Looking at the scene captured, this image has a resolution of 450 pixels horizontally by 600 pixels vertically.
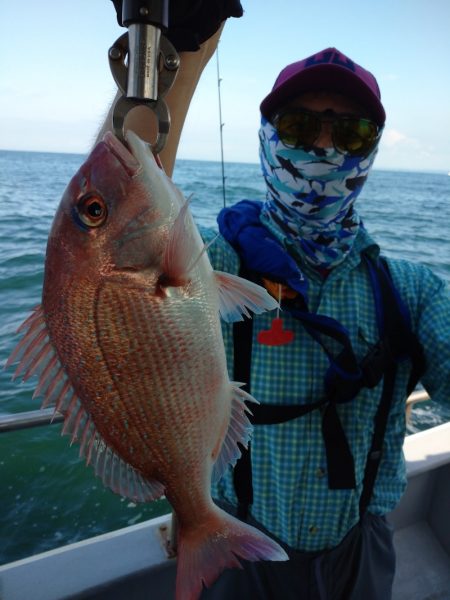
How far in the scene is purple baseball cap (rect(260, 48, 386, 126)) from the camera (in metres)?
1.69

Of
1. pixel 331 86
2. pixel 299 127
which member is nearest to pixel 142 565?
pixel 299 127

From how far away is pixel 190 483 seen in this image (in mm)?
1138

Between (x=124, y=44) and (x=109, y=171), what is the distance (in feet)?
0.88

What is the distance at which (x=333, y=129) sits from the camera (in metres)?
1.75

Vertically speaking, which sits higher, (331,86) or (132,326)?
(331,86)

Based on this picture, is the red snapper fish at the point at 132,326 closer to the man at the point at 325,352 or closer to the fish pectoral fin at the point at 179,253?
the fish pectoral fin at the point at 179,253

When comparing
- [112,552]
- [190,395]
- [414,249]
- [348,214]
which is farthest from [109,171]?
[414,249]

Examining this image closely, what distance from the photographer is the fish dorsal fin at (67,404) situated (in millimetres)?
1021

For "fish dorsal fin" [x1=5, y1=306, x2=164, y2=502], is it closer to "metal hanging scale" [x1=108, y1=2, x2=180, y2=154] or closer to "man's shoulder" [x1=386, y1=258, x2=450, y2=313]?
"metal hanging scale" [x1=108, y1=2, x2=180, y2=154]

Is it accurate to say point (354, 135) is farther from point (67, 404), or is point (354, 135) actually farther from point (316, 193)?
point (67, 404)

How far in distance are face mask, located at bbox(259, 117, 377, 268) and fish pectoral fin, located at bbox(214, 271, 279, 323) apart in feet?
2.71

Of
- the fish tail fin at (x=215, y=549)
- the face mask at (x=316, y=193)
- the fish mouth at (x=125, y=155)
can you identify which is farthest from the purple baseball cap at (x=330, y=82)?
the fish tail fin at (x=215, y=549)

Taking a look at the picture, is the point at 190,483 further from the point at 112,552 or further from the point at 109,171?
the point at 112,552

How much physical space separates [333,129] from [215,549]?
1519mm
